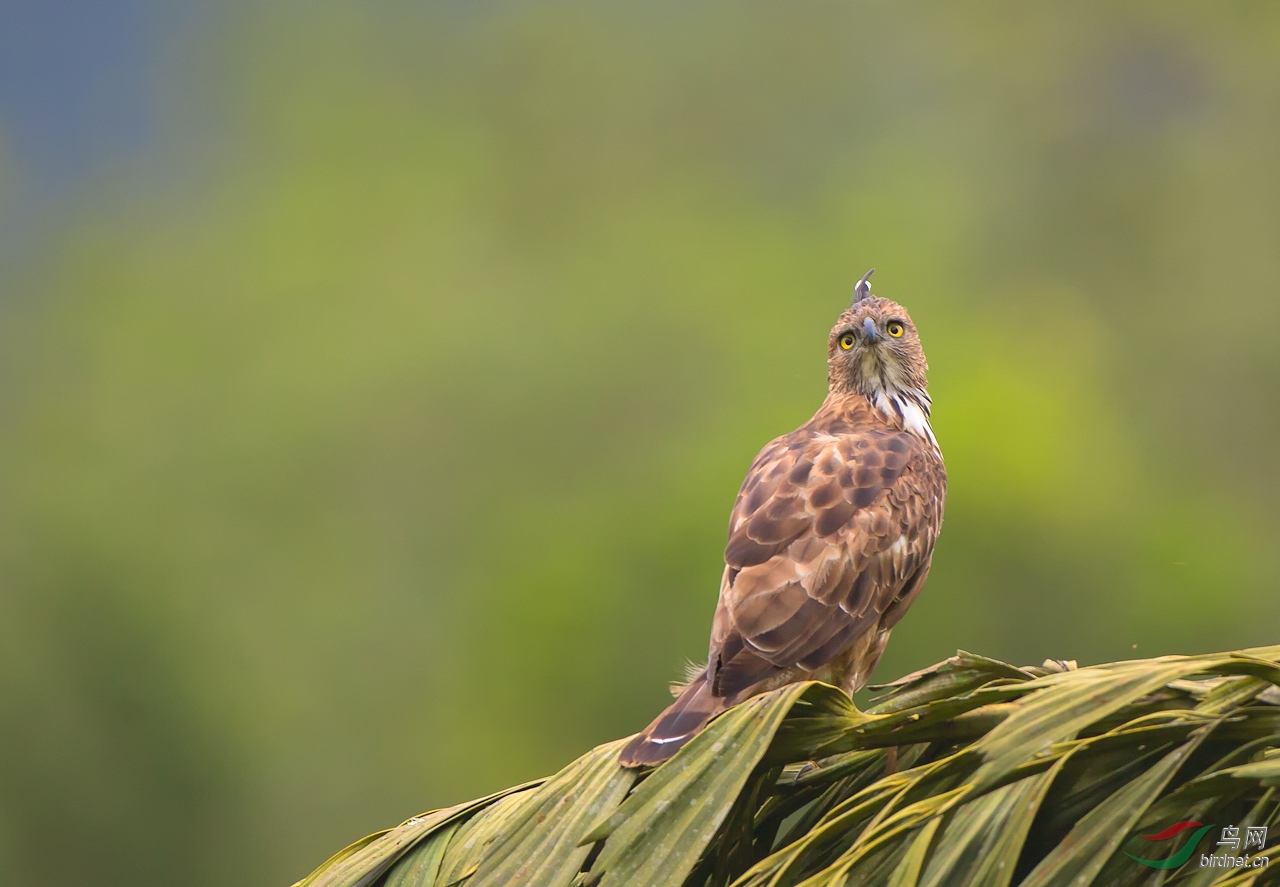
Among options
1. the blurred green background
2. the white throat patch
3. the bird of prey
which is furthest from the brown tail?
the blurred green background

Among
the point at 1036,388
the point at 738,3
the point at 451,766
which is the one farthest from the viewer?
the point at 738,3

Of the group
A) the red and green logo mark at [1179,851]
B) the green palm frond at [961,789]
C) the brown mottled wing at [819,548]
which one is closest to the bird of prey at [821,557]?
the brown mottled wing at [819,548]

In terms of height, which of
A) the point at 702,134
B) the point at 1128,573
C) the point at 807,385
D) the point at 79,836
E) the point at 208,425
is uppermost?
the point at 702,134

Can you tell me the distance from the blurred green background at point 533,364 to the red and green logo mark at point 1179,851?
1229 centimetres

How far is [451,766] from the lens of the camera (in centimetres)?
1702

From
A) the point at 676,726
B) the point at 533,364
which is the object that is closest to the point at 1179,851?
the point at 676,726

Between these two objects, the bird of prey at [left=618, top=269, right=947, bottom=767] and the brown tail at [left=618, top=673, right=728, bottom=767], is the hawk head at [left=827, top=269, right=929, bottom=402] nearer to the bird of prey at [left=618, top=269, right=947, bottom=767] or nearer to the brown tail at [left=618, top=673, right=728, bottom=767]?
the bird of prey at [left=618, top=269, right=947, bottom=767]

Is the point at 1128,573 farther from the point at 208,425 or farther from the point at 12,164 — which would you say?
the point at 12,164

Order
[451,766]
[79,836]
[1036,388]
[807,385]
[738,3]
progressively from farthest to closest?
1. [738,3]
2. [1036,388]
3. [807,385]
4. [451,766]
5. [79,836]

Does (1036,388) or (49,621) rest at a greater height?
(49,621)

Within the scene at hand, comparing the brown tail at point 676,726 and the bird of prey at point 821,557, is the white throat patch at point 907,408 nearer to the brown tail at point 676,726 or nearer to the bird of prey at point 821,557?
the bird of prey at point 821,557

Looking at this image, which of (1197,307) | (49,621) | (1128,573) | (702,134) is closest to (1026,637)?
(1128,573)

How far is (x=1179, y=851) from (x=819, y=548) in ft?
5.29

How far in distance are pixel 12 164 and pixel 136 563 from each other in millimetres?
9588
